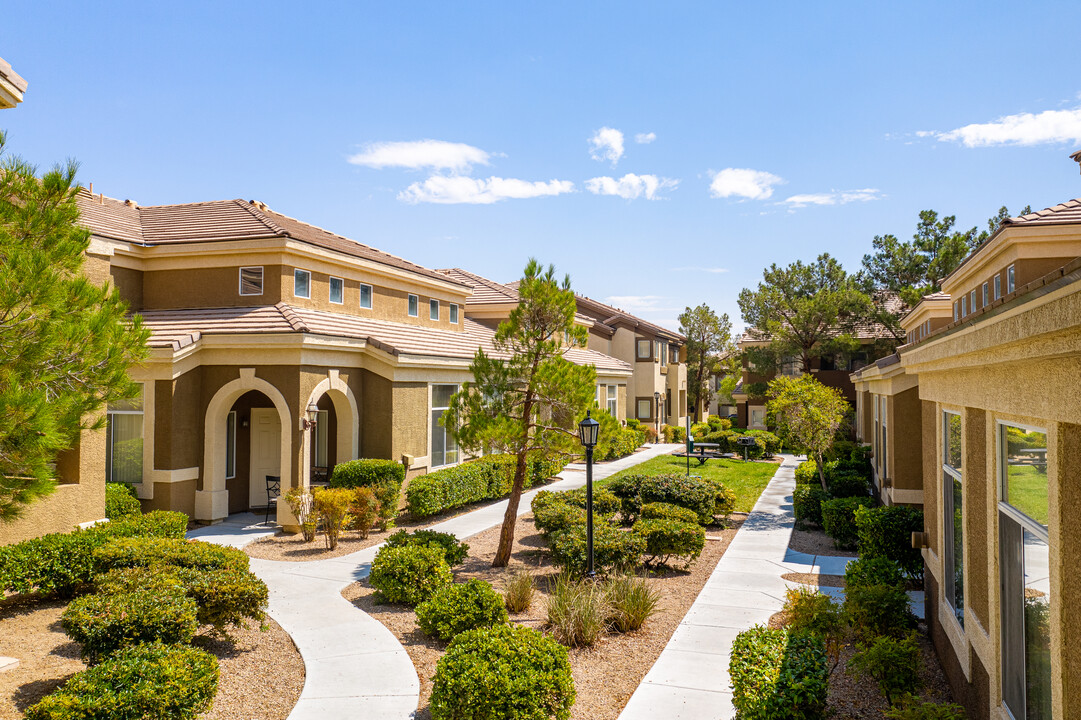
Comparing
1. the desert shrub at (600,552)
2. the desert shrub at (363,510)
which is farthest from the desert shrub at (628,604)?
the desert shrub at (363,510)

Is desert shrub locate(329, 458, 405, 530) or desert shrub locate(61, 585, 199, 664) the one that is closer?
desert shrub locate(61, 585, 199, 664)

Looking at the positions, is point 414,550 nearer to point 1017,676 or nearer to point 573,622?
point 573,622

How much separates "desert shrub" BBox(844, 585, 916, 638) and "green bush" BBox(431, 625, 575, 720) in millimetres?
3491

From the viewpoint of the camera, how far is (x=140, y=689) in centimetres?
550

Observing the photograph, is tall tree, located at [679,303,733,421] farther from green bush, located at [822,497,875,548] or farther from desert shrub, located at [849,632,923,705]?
desert shrub, located at [849,632,923,705]

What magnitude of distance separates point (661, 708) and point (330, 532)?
840 cm

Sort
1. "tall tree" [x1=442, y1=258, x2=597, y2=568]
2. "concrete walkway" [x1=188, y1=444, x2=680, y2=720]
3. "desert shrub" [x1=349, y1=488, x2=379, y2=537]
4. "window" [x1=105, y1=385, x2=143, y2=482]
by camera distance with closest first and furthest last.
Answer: "concrete walkway" [x1=188, y1=444, x2=680, y2=720] < "tall tree" [x1=442, y1=258, x2=597, y2=568] < "desert shrub" [x1=349, y1=488, x2=379, y2=537] < "window" [x1=105, y1=385, x2=143, y2=482]

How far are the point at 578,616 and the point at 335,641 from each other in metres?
3.01

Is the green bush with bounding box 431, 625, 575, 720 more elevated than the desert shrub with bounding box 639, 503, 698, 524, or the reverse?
the desert shrub with bounding box 639, 503, 698, 524

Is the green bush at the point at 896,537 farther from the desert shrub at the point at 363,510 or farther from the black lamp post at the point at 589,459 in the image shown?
the desert shrub at the point at 363,510

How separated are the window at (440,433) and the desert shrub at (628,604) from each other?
30.8 ft

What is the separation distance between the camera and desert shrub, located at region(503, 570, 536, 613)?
9453 millimetres

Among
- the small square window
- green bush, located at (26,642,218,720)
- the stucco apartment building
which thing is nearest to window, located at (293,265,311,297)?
the small square window

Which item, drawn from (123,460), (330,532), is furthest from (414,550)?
(123,460)
